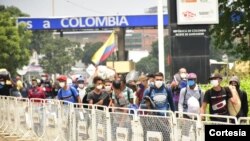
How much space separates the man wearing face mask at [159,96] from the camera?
11.1 meters

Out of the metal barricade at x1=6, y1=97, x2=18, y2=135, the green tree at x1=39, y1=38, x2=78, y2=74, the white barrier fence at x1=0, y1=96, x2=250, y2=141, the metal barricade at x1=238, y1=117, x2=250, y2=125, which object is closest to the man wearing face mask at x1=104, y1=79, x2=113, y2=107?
the white barrier fence at x1=0, y1=96, x2=250, y2=141

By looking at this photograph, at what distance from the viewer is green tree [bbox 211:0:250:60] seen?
2336 cm

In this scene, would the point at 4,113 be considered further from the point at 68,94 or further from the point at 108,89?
the point at 108,89

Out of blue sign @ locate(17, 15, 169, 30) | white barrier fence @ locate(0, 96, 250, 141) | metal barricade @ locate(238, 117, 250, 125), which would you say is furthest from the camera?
blue sign @ locate(17, 15, 169, 30)

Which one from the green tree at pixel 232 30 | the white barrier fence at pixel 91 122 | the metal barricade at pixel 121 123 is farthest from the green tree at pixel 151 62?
the metal barricade at pixel 121 123

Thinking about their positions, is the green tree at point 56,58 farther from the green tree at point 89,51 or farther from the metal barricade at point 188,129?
the metal barricade at point 188,129

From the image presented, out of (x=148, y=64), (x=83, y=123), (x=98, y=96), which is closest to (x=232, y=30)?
(x=98, y=96)

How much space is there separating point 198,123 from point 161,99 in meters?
3.33

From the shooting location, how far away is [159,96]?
36.4ft

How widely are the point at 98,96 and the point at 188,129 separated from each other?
4953 mm

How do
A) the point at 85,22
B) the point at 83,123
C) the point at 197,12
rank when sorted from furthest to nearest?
the point at 85,22 → the point at 197,12 → the point at 83,123

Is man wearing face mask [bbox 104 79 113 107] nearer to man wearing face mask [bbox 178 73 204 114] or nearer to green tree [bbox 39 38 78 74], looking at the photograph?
man wearing face mask [bbox 178 73 204 114]

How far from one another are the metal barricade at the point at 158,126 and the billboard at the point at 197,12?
48.8 ft

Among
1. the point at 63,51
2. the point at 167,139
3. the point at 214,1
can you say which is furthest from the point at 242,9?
the point at 63,51
